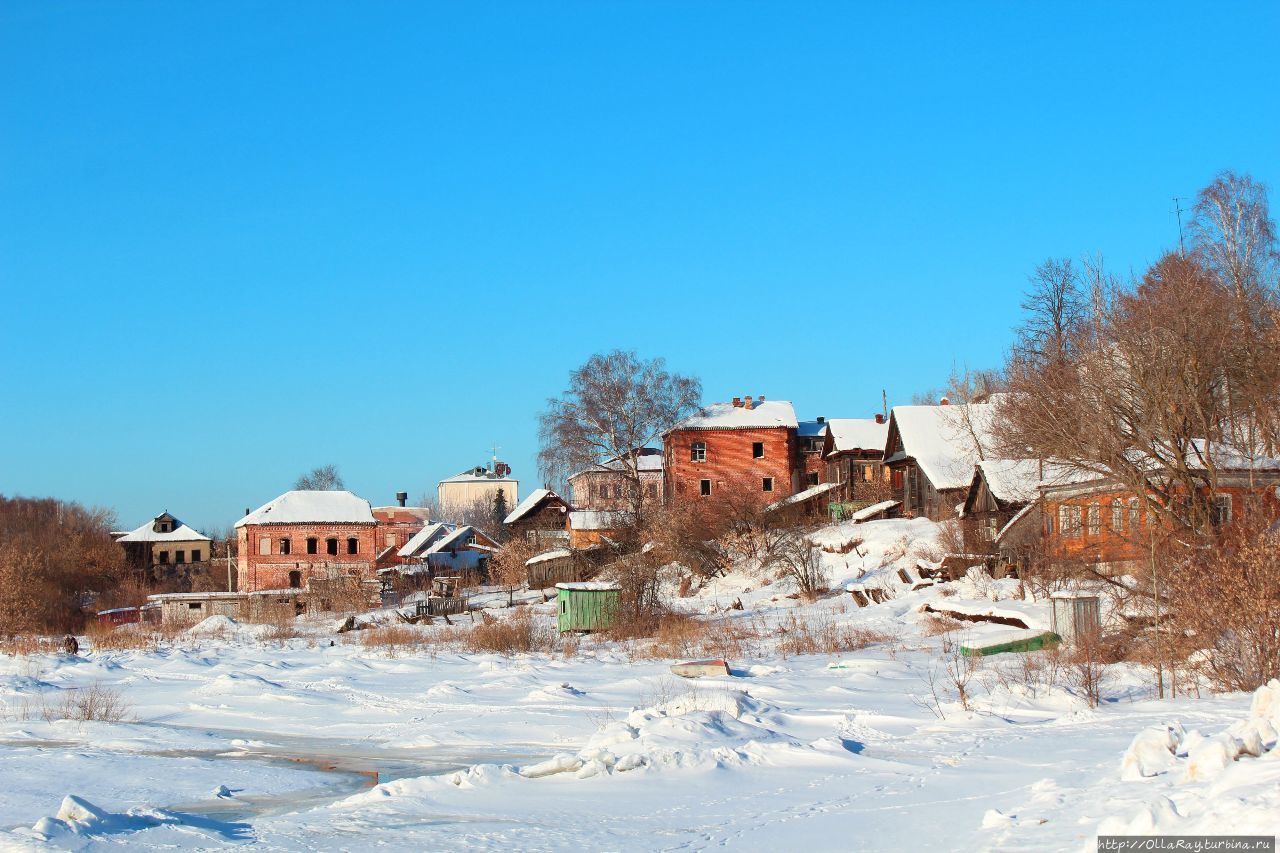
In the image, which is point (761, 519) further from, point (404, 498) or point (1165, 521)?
point (404, 498)

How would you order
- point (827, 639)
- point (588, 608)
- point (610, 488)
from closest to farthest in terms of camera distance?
point (827, 639)
point (588, 608)
point (610, 488)

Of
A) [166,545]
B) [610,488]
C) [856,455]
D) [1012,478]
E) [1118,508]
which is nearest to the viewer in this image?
[1118,508]

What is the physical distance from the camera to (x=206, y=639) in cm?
3019

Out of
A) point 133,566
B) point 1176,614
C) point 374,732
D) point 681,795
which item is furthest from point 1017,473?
point 133,566

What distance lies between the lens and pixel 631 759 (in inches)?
411

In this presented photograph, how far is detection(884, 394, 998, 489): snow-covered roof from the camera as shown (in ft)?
145

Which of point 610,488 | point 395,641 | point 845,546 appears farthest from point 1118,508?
point 610,488

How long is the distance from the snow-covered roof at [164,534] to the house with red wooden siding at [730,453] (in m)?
36.1

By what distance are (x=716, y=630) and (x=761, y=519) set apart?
1782 centimetres

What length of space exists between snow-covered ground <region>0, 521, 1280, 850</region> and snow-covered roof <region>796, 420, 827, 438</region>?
43.2 m

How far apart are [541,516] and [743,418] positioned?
12.2 m

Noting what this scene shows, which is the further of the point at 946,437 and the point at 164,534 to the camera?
the point at 164,534

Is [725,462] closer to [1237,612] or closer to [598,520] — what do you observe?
[598,520]

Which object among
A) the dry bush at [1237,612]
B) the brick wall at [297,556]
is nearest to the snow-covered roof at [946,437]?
the dry bush at [1237,612]
